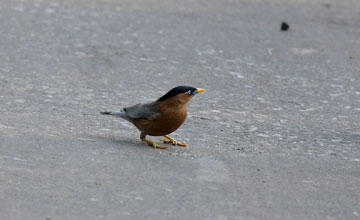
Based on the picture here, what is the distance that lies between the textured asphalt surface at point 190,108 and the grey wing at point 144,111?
232 mm

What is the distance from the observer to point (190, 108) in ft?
22.5

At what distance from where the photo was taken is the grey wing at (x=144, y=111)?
5.38 metres

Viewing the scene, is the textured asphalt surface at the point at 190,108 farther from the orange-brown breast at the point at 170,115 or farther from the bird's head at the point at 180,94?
the bird's head at the point at 180,94

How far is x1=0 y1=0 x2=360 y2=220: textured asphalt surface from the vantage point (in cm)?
441

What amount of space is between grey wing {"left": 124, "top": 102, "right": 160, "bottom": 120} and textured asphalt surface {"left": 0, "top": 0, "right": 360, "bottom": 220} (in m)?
0.23

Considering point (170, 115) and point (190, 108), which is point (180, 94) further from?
point (190, 108)

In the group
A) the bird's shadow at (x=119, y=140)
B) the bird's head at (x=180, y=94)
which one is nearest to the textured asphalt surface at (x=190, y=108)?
the bird's shadow at (x=119, y=140)

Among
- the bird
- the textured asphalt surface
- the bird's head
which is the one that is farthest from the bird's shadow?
the bird's head

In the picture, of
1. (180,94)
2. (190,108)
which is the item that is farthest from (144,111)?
(190,108)

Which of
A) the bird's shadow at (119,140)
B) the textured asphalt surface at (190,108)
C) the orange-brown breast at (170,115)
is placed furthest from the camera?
the bird's shadow at (119,140)

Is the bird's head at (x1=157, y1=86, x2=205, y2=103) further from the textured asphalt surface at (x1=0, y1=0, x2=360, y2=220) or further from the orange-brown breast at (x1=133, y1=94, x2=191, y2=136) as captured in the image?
the textured asphalt surface at (x1=0, y1=0, x2=360, y2=220)

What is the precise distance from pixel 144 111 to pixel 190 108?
1.47 metres

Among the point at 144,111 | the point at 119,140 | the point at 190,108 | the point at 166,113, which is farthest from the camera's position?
the point at 190,108

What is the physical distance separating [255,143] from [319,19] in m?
6.01
